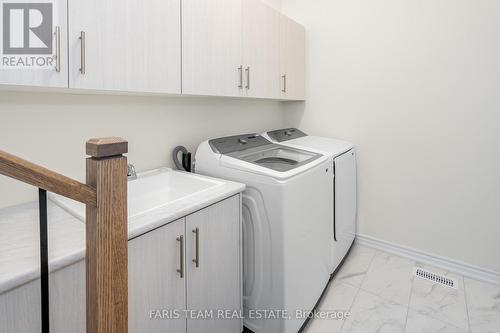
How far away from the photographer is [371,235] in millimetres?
2633

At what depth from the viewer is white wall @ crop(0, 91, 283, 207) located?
1190mm

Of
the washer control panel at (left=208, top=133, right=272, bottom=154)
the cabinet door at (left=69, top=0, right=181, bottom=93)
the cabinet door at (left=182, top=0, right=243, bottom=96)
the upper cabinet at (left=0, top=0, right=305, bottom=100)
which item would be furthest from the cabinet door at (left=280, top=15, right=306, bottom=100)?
the cabinet door at (left=69, top=0, right=181, bottom=93)

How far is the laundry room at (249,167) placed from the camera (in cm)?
81

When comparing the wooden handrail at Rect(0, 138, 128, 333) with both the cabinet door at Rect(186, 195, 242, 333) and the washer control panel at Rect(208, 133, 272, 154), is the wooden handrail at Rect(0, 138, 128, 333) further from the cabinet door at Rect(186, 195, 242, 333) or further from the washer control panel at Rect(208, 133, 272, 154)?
the washer control panel at Rect(208, 133, 272, 154)

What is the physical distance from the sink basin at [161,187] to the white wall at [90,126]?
14cm

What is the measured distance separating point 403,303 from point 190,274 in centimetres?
153

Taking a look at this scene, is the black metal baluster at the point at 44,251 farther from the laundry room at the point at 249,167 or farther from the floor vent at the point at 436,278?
the floor vent at the point at 436,278

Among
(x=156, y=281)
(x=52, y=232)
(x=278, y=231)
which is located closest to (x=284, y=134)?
(x=278, y=231)

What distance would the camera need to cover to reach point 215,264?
51.6 inches

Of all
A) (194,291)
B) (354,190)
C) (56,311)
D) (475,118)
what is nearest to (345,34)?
(475,118)

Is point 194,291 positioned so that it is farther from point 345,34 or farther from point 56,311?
point 345,34

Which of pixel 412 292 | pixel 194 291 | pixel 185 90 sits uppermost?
pixel 185 90

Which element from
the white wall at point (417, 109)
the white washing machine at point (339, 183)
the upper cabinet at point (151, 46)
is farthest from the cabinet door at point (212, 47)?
the white wall at point (417, 109)

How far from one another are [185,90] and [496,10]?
219 cm
